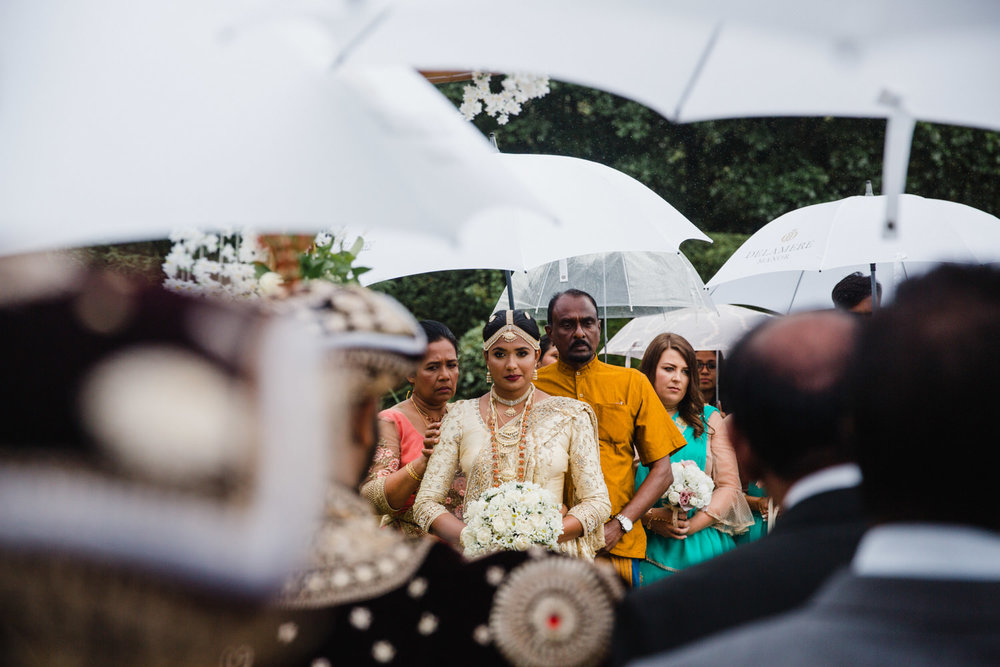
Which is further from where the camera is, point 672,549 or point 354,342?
point 672,549

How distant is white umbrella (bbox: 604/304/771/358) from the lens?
823cm

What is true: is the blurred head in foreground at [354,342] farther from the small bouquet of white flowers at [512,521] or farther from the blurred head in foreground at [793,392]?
the small bouquet of white flowers at [512,521]

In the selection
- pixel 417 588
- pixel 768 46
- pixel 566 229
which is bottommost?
pixel 417 588

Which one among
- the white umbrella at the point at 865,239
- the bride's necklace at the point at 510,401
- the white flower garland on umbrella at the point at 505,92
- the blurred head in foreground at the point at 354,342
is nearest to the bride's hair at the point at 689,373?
the white umbrella at the point at 865,239

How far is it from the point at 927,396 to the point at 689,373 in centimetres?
487

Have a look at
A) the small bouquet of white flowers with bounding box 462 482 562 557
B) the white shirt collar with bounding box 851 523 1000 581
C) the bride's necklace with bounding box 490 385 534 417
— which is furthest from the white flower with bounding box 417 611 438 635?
the bride's necklace with bounding box 490 385 534 417

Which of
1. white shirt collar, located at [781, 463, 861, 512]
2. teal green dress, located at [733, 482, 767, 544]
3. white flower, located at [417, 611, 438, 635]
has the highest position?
white shirt collar, located at [781, 463, 861, 512]

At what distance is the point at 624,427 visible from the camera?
4.99m

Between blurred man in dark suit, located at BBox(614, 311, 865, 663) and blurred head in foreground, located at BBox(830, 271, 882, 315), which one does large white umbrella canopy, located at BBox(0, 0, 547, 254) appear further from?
blurred head in foreground, located at BBox(830, 271, 882, 315)

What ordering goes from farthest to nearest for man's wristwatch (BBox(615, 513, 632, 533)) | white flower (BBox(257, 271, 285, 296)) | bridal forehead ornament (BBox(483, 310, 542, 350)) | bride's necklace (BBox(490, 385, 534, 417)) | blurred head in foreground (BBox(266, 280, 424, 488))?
man's wristwatch (BBox(615, 513, 632, 533)), bridal forehead ornament (BBox(483, 310, 542, 350)), bride's necklace (BBox(490, 385, 534, 417)), white flower (BBox(257, 271, 285, 296)), blurred head in foreground (BBox(266, 280, 424, 488))

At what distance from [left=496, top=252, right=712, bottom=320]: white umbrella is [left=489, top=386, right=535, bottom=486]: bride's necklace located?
204 centimetres

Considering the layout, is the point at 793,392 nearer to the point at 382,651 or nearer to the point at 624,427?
the point at 382,651

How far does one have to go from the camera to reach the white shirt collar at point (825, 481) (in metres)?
1.76

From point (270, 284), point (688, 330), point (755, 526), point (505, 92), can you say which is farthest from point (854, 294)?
point (270, 284)
